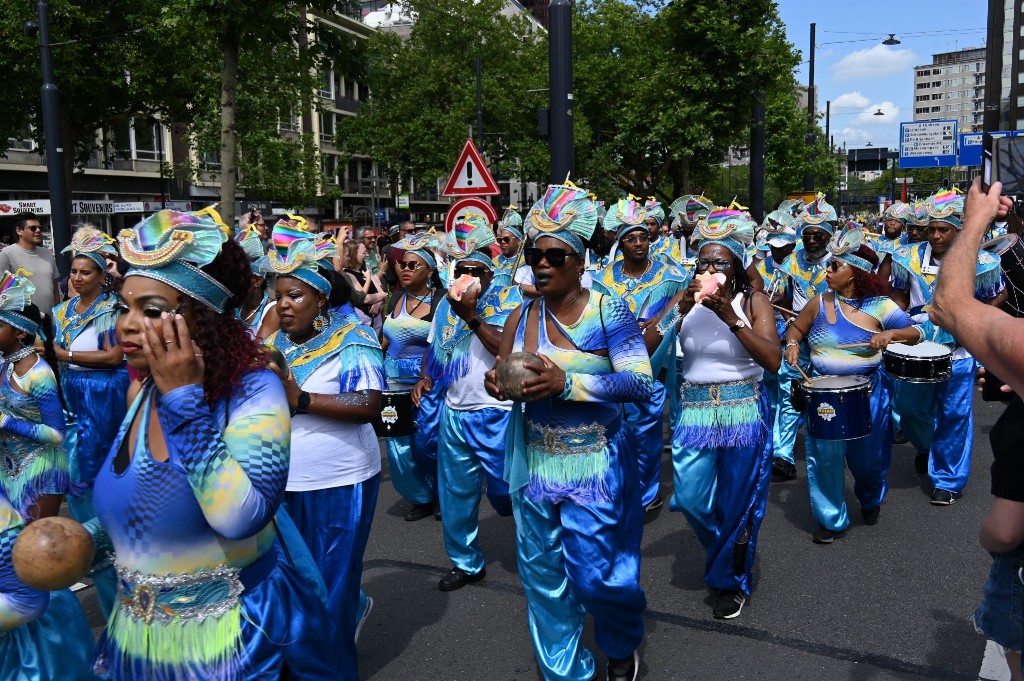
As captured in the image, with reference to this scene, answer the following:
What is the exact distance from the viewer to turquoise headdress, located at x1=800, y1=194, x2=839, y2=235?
8500 millimetres

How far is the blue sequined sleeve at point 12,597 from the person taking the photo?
2.88m

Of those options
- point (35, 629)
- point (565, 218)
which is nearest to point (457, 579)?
point (565, 218)

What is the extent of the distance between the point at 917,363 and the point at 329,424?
4452 millimetres

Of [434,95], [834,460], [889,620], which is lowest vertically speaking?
[889,620]

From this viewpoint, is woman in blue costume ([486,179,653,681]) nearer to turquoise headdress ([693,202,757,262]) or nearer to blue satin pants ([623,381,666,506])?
turquoise headdress ([693,202,757,262])

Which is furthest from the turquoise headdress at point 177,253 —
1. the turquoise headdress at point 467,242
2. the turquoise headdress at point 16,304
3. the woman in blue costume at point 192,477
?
the turquoise headdress at point 467,242

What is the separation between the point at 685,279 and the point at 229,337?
5152 mm

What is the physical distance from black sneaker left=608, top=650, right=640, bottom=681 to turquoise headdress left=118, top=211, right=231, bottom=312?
2.47 metres

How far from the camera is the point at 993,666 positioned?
4.25 m

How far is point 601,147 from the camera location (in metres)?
38.6

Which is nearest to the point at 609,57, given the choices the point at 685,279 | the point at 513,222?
the point at 513,222

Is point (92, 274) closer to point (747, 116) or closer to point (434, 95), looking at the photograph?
point (747, 116)

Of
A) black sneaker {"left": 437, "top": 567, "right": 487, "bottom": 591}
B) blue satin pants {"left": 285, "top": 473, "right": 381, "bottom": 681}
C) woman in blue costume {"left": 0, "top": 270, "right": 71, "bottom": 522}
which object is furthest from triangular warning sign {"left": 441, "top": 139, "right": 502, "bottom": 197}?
blue satin pants {"left": 285, "top": 473, "right": 381, "bottom": 681}

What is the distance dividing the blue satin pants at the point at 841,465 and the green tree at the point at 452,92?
34711 millimetres
